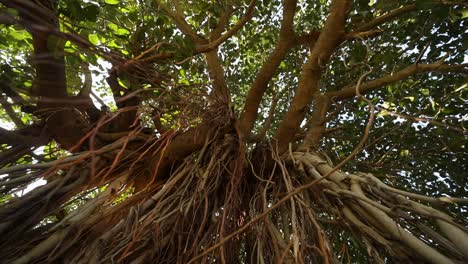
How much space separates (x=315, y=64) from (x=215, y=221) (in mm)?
1020

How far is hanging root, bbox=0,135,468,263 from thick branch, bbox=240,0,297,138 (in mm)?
424

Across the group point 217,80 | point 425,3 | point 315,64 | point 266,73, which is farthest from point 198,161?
point 425,3

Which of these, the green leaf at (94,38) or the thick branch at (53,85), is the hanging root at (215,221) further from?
the green leaf at (94,38)

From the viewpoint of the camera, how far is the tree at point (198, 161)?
3.30ft

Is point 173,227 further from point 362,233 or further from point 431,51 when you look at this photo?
point 431,51

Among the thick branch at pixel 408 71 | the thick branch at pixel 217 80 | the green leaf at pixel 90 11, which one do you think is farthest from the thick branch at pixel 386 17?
the green leaf at pixel 90 11

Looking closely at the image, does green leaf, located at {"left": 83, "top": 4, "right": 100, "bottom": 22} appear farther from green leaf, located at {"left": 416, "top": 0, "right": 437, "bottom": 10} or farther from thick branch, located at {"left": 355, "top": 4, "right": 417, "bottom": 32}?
thick branch, located at {"left": 355, "top": 4, "right": 417, "bottom": 32}

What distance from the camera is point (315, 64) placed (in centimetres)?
175

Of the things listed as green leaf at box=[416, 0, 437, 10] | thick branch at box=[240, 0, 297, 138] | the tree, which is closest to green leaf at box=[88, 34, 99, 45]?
the tree

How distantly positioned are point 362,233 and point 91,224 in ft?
3.18

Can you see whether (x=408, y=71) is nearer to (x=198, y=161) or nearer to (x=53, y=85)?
(x=198, y=161)

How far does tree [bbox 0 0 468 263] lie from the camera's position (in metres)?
1.01

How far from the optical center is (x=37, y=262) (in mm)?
1019

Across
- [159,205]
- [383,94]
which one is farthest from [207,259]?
[383,94]
